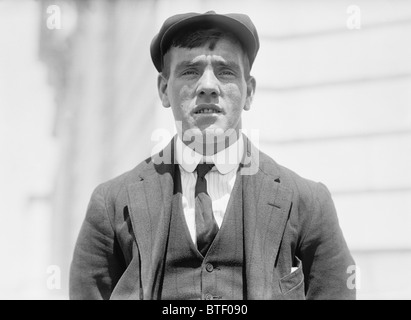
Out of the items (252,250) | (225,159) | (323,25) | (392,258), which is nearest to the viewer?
(252,250)

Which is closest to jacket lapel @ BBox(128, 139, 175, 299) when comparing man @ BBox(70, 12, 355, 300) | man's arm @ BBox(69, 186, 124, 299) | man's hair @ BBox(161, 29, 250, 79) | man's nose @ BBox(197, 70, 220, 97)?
man @ BBox(70, 12, 355, 300)

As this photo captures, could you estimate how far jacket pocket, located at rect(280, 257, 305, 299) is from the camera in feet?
5.96

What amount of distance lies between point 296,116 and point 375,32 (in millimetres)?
434

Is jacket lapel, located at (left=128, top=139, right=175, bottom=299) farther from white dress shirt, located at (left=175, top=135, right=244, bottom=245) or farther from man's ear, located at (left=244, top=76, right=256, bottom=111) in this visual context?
man's ear, located at (left=244, top=76, right=256, bottom=111)

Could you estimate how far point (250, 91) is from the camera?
202cm

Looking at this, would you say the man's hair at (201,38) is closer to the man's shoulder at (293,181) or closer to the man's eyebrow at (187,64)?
the man's eyebrow at (187,64)

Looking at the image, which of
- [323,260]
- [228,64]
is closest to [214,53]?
[228,64]

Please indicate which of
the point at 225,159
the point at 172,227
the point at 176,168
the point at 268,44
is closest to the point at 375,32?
the point at 268,44

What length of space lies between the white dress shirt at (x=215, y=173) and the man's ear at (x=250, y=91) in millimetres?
126

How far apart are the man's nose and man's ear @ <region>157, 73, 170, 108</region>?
0.17m

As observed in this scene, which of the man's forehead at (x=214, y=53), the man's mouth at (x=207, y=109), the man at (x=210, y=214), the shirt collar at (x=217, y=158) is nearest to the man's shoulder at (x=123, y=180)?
the man at (x=210, y=214)

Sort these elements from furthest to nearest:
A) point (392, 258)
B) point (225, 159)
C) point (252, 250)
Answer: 1. point (392, 258)
2. point (225, 159)
3. point (252, 250)
